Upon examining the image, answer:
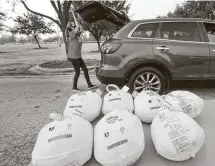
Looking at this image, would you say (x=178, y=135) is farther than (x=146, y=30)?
No

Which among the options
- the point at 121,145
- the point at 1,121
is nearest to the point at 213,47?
the point at 121,145

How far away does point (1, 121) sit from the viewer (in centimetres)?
340

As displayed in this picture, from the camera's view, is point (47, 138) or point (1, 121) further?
point (1, 121)

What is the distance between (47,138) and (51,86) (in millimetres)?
5181

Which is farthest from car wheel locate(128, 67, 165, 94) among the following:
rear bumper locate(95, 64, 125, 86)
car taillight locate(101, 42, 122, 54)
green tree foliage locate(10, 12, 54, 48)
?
green tree foliage locate(10, 12, 54, 48)

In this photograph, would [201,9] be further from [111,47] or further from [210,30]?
[111,47]

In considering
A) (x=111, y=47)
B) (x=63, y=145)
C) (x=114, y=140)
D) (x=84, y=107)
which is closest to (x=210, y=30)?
(x=111, y=47)

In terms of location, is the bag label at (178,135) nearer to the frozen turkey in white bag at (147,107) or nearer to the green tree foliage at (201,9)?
the frozen turkey in white bag at (147,107)

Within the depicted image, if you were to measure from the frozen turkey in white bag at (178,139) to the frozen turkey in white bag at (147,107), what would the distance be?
0.84 feet

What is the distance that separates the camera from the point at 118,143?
0.97 meters

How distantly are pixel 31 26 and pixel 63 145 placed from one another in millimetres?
37395

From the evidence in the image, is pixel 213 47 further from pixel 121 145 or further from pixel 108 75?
pixel 121 145

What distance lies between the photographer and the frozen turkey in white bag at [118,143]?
96cm

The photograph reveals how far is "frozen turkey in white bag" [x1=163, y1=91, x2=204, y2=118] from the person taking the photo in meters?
1.29
